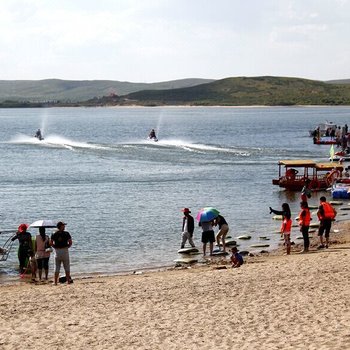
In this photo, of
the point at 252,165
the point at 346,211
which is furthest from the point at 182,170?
the point at 346,211

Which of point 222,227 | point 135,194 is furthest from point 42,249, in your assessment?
point 135,194

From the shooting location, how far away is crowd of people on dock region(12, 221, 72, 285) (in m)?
21.3

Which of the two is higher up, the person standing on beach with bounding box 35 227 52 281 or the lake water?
the person standing on beach with bounding box 35 227 52 281

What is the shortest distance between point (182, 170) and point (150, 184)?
849 cm

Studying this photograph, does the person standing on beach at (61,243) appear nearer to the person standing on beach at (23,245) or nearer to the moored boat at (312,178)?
the person standing on beach at (23,245)

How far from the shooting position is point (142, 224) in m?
36.1

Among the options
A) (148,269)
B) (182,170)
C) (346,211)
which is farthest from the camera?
(182,170)

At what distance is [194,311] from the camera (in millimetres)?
16969

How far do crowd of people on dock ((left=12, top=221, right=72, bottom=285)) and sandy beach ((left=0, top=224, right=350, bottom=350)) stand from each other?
2.36 ft

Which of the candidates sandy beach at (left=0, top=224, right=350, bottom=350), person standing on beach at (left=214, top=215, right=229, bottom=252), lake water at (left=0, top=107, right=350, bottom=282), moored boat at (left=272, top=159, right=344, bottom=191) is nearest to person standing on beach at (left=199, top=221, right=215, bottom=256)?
person standing on beach at (left=214, top=215, right=229, bottom=252)

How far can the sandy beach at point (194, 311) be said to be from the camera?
48.7 ft

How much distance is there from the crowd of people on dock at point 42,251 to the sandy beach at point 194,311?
2.36 feet

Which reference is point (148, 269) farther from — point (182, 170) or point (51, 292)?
point (182, 170)

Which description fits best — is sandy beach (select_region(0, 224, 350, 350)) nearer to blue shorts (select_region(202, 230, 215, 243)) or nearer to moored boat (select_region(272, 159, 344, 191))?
blue shorts (select_region(202, 230, 215, 243))
